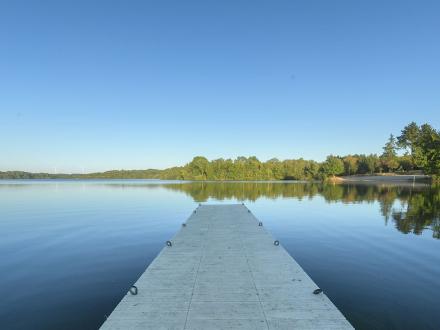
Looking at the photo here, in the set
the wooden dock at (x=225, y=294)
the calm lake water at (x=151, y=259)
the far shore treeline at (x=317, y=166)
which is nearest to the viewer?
the wooden dock at (x=225, y=294)

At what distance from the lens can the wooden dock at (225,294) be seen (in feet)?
20.3

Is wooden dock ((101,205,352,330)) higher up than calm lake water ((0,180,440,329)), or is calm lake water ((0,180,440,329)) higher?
wooden dock ((101,205,352,330))

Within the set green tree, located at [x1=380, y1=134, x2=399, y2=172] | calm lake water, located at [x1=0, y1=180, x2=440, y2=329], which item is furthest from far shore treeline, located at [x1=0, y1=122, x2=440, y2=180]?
calm lake water, located at [x1=0, y1=180, x2=440, y2=329]

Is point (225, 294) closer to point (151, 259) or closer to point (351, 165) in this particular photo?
point (151, 259)

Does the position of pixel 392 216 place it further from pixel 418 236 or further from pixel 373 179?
pixel 373 179

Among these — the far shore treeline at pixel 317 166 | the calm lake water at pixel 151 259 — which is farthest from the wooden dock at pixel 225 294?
the far shore treeline at pixel 317 166

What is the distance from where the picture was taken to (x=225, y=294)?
7.58m

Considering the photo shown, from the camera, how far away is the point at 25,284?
10.6 m

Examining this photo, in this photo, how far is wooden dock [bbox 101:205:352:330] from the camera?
619 centimetres

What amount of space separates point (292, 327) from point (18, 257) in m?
14.2

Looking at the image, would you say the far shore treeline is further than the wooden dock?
Yes

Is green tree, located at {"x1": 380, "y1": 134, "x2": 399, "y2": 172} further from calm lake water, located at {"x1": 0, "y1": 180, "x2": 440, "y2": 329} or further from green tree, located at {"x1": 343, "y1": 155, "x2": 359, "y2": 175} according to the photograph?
calm lake water, located at {"x1": 0, "y1": 180, "x2": 440, "y2": 329}


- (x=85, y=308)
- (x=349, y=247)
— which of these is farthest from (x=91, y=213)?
(x=349, y=247)

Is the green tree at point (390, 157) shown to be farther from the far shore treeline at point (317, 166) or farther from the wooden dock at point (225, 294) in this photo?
the wooden dock at point (225, 294)
